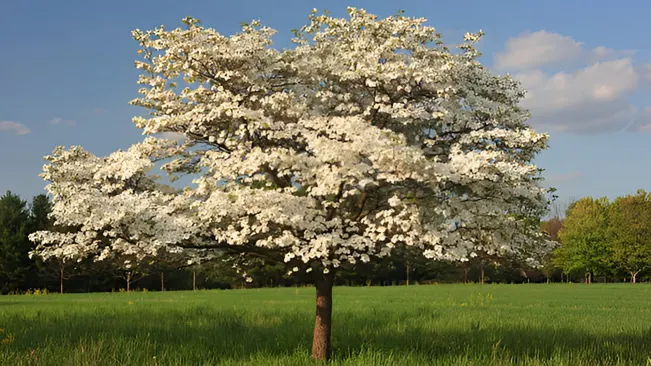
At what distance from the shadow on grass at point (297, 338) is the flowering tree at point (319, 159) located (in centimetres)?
294

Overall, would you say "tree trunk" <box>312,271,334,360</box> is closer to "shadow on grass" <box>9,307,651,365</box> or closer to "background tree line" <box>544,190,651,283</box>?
"shadow on grass" <box>9,307,651,365</box>

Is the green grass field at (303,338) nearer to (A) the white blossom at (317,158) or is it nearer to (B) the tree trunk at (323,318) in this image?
(B) the tree trunk at (323,318)

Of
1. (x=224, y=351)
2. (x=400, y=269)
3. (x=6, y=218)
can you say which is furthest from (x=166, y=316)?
(x=400, y=269)

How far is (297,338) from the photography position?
19.3 meters

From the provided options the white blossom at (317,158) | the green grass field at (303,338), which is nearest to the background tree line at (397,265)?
the green grass field at (303,338)

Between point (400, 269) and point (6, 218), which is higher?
point (6, 218)

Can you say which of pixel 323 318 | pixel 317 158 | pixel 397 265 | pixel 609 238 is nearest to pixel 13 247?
pixel 397 265

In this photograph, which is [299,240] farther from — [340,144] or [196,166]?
[196,166]

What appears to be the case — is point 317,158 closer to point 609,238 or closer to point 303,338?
point 303,338

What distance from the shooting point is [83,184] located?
14.2 meters

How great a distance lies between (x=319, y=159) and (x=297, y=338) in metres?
9.11

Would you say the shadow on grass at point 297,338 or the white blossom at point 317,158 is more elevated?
the white blossom at point 317,158

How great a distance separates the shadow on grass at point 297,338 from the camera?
16469 mm

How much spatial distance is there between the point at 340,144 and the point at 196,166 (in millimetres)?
5009
